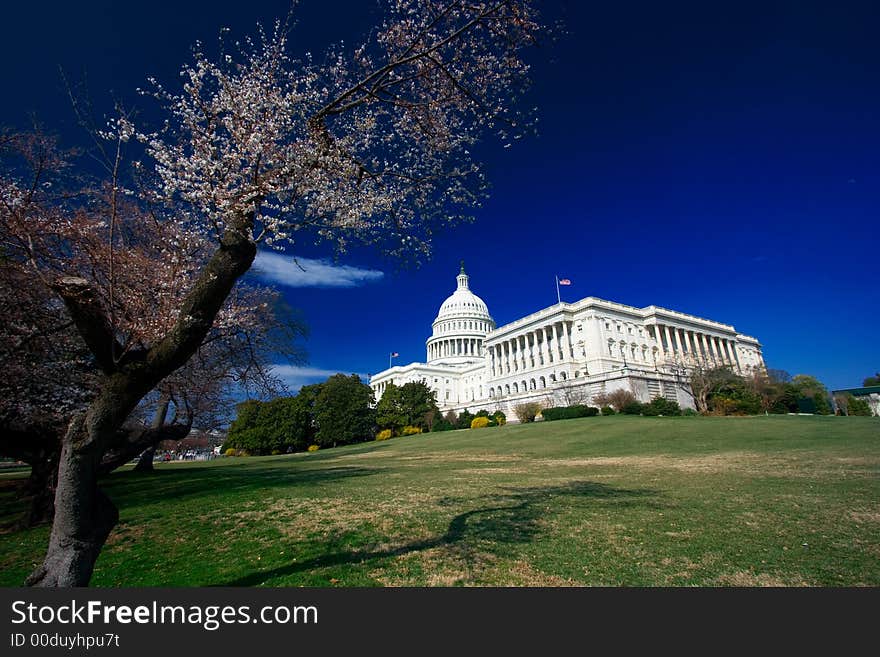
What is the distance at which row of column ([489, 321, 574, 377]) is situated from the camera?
7600cm

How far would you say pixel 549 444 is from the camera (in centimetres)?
3167

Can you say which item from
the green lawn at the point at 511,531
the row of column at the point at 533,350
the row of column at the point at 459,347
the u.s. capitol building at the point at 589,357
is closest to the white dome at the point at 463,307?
the row of column at the point at 459,347

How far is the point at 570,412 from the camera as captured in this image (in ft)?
160

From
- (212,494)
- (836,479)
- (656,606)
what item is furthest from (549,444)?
(656,606)

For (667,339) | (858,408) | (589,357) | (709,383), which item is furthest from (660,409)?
(667,339)

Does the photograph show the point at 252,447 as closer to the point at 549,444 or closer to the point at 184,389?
the point at 549,444

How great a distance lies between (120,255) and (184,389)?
703 cm

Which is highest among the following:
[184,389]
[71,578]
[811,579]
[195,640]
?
[184,389]

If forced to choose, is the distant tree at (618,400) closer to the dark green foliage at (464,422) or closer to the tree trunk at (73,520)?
the dark green foliage at (464,422)

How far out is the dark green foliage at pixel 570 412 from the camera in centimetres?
4834

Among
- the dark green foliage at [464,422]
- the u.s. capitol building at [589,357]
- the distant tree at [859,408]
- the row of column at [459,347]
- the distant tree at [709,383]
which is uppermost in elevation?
the row of column at [459,347]

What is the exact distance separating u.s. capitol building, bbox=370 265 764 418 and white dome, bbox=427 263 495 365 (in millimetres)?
11282

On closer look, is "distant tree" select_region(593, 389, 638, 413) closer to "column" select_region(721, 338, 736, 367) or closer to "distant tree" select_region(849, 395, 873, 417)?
"distant tree" select_region(849, 395, 873, 417)

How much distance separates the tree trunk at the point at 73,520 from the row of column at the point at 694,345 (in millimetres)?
85232
